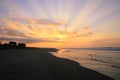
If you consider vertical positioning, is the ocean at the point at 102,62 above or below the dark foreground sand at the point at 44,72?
below

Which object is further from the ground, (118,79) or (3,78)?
(3,78)

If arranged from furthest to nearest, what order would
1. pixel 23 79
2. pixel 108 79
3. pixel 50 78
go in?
1. pixel 108 79
2. pixel 50 78
3. pixel 23 79

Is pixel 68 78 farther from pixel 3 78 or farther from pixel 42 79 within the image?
pixel 3 78

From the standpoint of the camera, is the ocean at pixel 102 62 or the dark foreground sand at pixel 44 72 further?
the ocean at pixel 102 62

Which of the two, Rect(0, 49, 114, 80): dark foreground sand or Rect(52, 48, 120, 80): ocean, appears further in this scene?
Rect(52, 48, 120, 80): ocean

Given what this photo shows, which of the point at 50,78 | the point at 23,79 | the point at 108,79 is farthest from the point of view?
the point at 108,79

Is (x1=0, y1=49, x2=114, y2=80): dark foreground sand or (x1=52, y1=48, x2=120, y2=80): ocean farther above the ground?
(x1=0, y1=49, x2=114, y2=80): dark foreground sand

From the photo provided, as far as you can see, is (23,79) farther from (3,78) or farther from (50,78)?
(50,78)

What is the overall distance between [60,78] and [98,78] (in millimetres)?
3138

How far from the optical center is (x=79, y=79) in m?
9.30

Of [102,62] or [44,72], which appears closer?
[44,72]

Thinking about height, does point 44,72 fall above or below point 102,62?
above

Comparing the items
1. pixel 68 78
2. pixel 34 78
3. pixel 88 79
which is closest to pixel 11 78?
pixel 34 78

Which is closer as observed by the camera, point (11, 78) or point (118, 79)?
point (11, 78)
